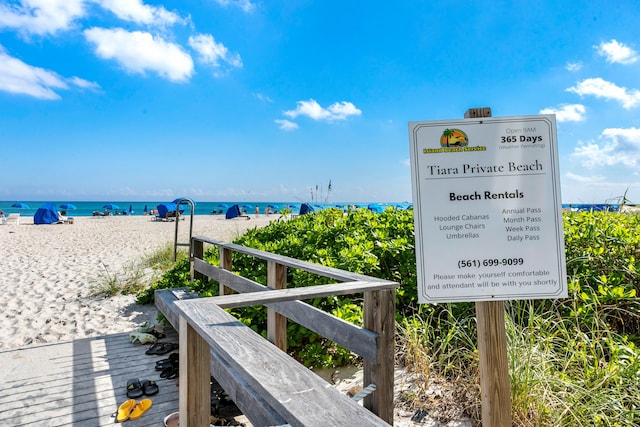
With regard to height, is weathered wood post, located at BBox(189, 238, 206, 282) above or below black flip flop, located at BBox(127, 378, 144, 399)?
above

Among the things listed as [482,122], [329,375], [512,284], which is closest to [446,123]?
[482,122]

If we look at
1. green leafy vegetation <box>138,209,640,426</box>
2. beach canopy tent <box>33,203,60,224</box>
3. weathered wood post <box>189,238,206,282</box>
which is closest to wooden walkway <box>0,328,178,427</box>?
green leafy vegetation <box>138,209,640,426</box>

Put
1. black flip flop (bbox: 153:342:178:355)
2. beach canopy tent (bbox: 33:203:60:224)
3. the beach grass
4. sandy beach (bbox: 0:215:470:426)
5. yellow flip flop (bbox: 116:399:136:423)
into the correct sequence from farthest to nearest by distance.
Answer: beach canopy tent (bbox: 33:203:60:224)
the beach grass
sandy beach (bbox: 0:215:470:426)
black flip flop (bbox: 153:342:178:355)
yellow flip flop (bbox: 116:399:136:423)

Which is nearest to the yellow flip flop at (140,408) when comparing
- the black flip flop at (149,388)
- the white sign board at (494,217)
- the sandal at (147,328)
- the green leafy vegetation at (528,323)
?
the black flip flop at (149,388)

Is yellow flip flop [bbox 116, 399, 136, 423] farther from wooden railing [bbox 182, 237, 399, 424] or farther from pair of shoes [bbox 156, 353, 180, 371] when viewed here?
wooden railing [bbox 182, 237, 399, 424]

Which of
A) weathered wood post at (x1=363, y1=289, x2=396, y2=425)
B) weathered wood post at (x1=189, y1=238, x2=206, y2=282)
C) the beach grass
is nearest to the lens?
weathered wood post at (x1=363, y1=289, x2=396, y2=425)

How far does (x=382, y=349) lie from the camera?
85.9 inches

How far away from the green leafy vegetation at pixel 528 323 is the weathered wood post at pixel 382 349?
0.67 m

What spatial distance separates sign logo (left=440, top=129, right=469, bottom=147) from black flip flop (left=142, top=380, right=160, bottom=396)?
298 centimetres

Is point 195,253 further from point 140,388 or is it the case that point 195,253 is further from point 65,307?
point 140,388

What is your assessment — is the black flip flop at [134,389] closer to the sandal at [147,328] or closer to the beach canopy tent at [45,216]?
the sandal at [147,328]

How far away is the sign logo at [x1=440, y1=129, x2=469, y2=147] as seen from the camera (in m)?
2.04

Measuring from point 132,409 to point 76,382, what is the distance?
893 millimetres

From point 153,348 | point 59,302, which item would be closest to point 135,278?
point 59,302
